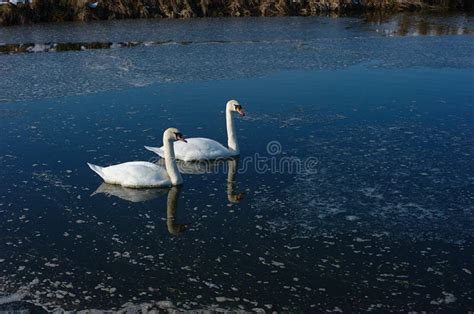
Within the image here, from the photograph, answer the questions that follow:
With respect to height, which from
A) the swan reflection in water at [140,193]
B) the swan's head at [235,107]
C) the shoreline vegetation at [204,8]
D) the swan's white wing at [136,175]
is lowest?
the swan reflection in water at [140,193]

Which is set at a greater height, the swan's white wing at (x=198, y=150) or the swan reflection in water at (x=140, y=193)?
the swan's white wing at (x=198, y=150)

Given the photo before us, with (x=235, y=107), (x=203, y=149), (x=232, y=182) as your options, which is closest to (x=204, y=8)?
(x=235, y=107)

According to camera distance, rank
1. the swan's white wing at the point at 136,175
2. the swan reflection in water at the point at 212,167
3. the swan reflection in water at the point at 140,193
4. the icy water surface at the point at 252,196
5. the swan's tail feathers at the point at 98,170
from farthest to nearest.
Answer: the swan reflection in water at the point at 212,167 < the swan's tail feathers at the point at 98,170 < the swan's white wing at the point at 136,175 < the swan reflection in water at the point at 140,193 < the icy water surface at the point at 252,196

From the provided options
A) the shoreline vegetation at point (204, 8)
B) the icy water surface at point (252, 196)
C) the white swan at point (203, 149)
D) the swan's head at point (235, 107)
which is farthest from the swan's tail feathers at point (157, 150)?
the shoreline vegetation at point (204, 8)

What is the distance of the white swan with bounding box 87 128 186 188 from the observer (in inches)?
283

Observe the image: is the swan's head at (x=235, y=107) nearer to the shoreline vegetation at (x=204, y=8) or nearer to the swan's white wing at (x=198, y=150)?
the swan's white wing at (x=198, y=150)

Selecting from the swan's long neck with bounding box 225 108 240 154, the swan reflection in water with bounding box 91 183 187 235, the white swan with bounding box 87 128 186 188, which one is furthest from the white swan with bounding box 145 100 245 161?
the swan reflection in water with bounding box 91 183 187 235

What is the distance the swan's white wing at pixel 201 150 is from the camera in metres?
8.02

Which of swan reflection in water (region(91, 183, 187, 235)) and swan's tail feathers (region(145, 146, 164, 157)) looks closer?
swan reflection in water (region(91, 183, 187, 235))

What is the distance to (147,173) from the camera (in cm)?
721

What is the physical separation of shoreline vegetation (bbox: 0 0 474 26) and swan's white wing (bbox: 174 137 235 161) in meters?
20.4

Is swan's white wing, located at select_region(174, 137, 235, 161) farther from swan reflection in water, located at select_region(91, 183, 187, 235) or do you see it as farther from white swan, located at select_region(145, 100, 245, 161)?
swan reflection in water, located at select_region(91, 183, 187, 235)

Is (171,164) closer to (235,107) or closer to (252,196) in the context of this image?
(252,196)

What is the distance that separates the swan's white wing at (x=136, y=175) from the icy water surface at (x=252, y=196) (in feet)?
0.44
